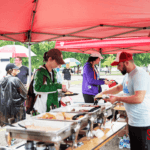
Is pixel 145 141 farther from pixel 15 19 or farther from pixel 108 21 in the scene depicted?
pixel 15 19

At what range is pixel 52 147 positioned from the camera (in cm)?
160

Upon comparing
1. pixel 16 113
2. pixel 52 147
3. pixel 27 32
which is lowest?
pixel 16 113

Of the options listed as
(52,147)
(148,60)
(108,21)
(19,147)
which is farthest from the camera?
(148,60)

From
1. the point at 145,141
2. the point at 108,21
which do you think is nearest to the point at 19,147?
the point at 145,141

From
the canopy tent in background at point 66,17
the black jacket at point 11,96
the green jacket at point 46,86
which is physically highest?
the canopy tent in background at point 66,17

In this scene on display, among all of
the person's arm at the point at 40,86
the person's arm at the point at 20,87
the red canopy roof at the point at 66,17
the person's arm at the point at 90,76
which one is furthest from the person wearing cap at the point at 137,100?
the person's arm at the point at 20,87

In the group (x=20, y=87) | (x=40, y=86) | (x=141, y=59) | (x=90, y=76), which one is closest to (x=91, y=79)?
(x=90, y=76)

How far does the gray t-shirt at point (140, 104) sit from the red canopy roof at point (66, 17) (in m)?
0.73

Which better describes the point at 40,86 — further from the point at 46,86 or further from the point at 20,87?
the point at 20,87

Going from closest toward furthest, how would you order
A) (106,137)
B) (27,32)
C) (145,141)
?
(106,137)
(145,141)
(27,32)

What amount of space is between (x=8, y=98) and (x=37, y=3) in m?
2.41

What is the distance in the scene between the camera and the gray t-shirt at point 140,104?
2309 mm

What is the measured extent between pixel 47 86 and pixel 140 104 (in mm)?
1062

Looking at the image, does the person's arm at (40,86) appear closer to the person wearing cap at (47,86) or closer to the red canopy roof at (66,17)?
the person wearing cap at (47,86)
